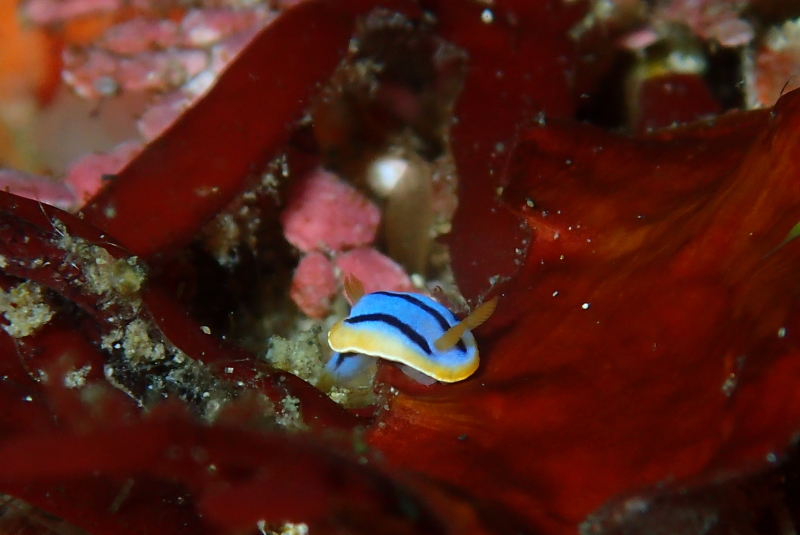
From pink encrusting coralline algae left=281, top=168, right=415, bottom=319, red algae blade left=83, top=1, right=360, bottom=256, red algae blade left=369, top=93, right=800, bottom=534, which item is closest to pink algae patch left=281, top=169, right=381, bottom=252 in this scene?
pink encrusting coralline algae left=281, top=168, right=415, bottom=319

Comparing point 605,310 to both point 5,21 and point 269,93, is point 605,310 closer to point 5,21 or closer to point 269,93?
point 269,93

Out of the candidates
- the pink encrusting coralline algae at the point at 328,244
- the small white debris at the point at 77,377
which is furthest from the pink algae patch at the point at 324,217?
the small white debris at the point at 77,377

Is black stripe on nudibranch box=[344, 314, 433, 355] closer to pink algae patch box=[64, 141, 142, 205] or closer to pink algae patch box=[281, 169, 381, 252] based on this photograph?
pink algae patch box=[281, 169, 381, 252]

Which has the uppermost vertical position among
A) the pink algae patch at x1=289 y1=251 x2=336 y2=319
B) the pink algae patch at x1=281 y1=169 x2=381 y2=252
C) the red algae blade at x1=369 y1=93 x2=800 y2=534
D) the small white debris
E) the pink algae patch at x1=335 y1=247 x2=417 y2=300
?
the pink algae patch at x1=281 y1=169 x2=381 y2=252

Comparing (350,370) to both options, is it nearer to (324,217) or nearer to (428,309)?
(428,309)

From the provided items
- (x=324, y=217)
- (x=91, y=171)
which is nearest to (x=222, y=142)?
(x=324, y=217)

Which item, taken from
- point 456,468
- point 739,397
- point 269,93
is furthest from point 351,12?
point 739,397
